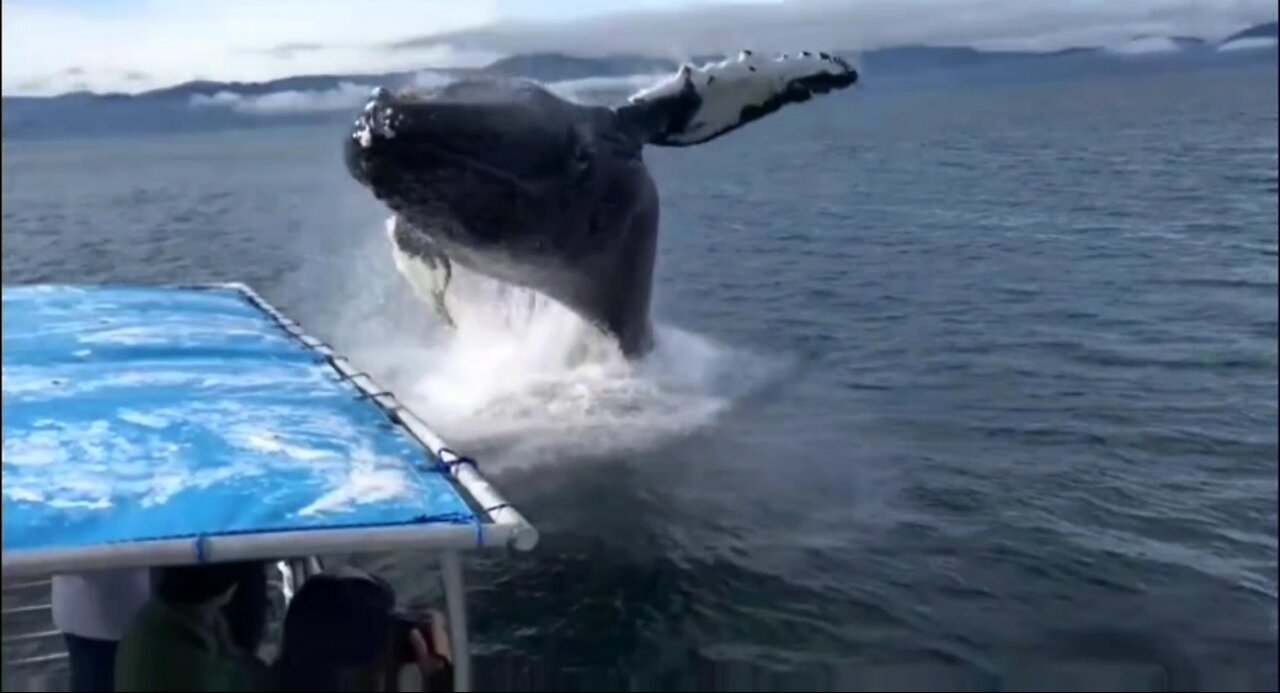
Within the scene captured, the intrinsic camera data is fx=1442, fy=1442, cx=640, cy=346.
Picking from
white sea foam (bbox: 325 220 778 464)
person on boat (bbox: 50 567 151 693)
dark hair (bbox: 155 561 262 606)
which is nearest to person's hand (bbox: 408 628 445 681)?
dark hair (bbox: 155 561 262 606)

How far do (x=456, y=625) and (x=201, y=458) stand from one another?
38.6 inches

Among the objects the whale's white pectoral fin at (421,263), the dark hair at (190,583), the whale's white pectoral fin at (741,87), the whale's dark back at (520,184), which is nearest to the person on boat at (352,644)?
the dark hair at (190,583)

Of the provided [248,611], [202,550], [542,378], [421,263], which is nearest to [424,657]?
[248,611]

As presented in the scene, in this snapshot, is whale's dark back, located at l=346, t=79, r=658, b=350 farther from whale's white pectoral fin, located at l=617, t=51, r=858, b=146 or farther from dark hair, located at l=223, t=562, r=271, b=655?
dark hair, located at l=223, t=562, r=271, b=655

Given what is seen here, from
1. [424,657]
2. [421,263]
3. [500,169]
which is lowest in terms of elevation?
[421,263]

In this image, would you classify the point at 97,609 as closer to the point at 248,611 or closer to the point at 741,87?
the point at 248,611

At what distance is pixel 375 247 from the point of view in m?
25.1

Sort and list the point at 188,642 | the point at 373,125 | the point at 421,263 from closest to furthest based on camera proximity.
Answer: the point at 188,642 < the point at 373,125 < the point at 421,263

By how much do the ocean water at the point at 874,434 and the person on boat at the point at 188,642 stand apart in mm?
774

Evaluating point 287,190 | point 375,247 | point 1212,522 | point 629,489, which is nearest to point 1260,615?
point 1212,522

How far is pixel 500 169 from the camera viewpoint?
8.05 metres

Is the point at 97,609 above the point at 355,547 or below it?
below

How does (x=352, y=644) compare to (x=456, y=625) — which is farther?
(x=352, y=644)

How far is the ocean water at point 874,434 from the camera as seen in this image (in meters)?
5.13
